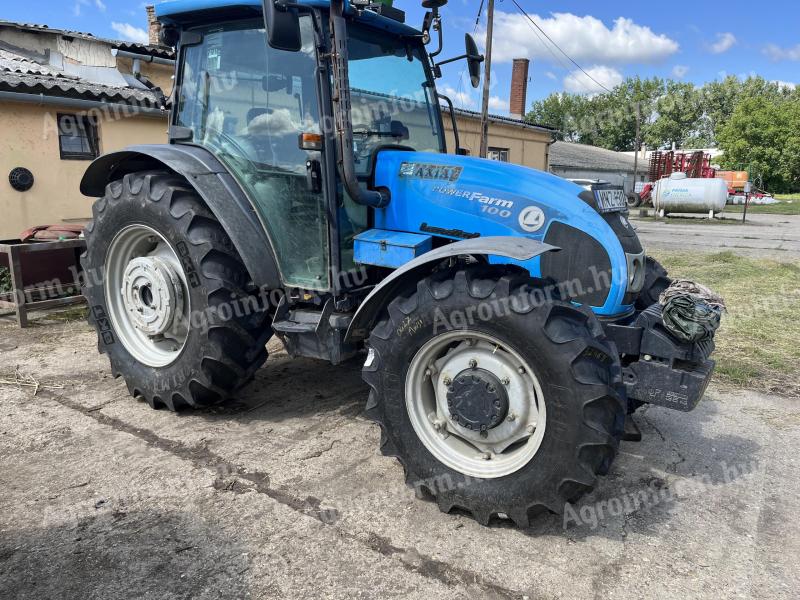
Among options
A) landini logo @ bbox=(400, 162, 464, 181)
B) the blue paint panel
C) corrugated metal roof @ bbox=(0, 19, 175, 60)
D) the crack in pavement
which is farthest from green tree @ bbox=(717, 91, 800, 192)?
the crack in pavement

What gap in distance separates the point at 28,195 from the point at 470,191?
7.59m

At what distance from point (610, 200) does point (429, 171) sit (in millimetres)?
1017

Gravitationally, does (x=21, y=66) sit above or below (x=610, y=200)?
above

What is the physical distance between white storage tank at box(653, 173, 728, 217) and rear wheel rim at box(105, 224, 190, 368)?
22495 mm

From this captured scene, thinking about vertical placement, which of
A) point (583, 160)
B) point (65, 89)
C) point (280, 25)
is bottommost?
point (280, 25)

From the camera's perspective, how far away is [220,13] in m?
3.69

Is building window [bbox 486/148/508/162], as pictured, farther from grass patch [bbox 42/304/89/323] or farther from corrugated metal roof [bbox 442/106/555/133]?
grass patch [bbox 42/304/89/323]

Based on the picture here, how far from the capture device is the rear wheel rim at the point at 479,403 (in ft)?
8.95

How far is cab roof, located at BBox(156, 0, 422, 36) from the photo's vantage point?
3.51 m

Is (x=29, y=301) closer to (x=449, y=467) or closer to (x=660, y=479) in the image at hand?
(x=449, y=467)

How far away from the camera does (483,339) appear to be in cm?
279

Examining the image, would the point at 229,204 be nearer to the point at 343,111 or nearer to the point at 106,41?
the point at 343,111

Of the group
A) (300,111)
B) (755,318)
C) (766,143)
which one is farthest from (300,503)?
(766,143)

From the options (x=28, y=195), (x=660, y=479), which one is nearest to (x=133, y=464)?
(x=660, y=479)
